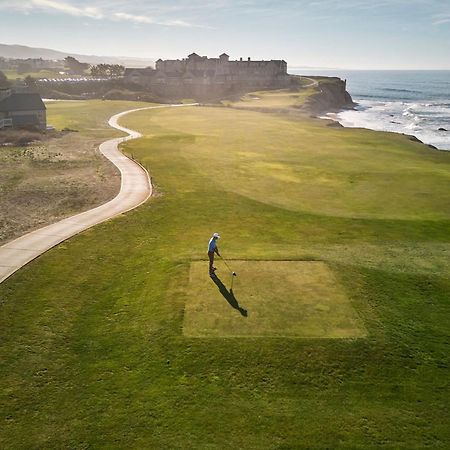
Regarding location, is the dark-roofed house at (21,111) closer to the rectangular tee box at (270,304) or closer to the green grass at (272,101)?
the rectangular tee box at (270,304)

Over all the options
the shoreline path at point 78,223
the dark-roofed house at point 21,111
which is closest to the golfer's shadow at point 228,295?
the shoreline path at point 78,223

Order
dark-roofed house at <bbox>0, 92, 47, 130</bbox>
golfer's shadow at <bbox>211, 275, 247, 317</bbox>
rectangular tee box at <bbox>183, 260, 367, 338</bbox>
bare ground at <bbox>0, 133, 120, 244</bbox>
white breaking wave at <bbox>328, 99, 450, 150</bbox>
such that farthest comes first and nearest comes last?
white breaking wave at <bbox>328, 99, 450, 150</bbox> < dark-roofed house at <bbox>0, 92, 47, 130</bbox> < bare ground at <bbox>0, 133, 120, 244</bbox> < golfer's shadow at <bbox>211, 275, 247, 317</bbox> < rectangular tee box at <bbox>183, 260, 367, 338</bbox>

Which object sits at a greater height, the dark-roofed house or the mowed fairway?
the dark-roofed house

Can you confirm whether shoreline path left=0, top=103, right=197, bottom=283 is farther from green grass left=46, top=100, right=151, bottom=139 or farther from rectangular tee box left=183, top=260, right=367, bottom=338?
green grass left=46, top=100, right=151, bottom=139

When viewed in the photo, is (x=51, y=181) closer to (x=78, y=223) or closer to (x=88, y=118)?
(x=78, y=223)

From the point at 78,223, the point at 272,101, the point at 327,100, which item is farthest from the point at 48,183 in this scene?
the point at 327,100

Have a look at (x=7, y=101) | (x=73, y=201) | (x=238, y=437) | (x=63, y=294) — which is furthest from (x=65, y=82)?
(x=238, y=437)

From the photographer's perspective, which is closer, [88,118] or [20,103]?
[20,103]

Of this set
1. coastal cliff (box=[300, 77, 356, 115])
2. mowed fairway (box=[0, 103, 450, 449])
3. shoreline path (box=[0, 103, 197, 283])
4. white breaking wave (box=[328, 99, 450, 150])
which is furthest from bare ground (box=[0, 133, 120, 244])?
coastal cliff (box=[300, 77, 356, 115])
